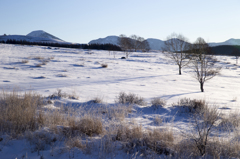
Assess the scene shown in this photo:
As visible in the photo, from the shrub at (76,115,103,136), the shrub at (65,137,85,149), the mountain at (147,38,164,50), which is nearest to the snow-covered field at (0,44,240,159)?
the shrub at (65,137,85,149)

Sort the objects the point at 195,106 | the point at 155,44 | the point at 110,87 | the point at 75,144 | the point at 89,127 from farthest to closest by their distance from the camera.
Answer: the point at 155,44 < the point at 110,87 < the point at 195,106 < the point at 89,127 < the point at 75,144

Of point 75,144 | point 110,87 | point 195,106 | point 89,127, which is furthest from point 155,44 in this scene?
point 75,144

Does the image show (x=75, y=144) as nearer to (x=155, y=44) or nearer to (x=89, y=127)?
(x=89, y=127)

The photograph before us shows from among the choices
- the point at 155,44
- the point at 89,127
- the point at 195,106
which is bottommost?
the point at 195,106

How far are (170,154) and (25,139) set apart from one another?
2.38m

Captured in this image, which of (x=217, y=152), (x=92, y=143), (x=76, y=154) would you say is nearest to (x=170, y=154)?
(x=217, y=152)

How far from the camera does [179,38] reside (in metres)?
16.7

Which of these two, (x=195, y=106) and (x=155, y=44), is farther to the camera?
(x=155, y=44)

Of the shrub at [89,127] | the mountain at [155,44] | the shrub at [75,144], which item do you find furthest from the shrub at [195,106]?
the mountain at [155,44]

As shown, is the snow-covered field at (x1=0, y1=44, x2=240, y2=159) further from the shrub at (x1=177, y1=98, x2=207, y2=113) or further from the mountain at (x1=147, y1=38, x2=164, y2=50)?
the mountain at (x1=147, y1=38, x2=164, y2=50)

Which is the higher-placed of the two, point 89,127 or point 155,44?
point 155,44

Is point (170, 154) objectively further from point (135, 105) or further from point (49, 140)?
point (135, 105)

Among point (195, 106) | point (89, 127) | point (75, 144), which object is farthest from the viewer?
point (195, 106)

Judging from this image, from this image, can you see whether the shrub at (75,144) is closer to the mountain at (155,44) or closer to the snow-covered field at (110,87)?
the snow-covered field at (110,87)
